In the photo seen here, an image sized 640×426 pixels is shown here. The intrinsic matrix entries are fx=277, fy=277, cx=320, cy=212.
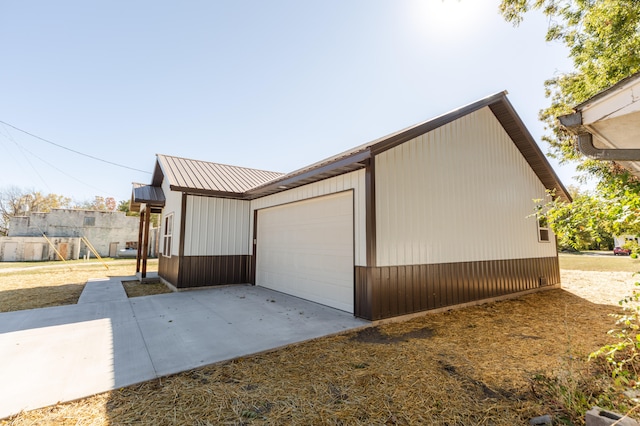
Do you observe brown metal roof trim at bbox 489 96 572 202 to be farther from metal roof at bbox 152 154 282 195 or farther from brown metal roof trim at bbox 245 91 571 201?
metal roof at bbox 152 154 282 195

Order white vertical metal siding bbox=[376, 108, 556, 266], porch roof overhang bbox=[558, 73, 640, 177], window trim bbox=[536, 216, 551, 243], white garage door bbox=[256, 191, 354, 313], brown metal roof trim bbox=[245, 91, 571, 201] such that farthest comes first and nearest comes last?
window trim bbox=[536, 216, 551, 243] < white garage door bbox=[256, 191, 354, 313] < white vertical metal siding bbox=[376, 108, 556, 266] < brown metal roof trim bbox=[245, 91, 571, 201] < porch roof overhang bbox=[558, 73, 640, 177]

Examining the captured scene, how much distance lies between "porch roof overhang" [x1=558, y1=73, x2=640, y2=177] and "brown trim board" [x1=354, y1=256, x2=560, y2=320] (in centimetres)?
328

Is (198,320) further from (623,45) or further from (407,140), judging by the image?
(623,45)

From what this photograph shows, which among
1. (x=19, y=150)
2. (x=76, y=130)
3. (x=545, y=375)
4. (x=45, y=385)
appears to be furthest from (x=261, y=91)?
(x=19, y=150)

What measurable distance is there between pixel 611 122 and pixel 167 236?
1101 cm

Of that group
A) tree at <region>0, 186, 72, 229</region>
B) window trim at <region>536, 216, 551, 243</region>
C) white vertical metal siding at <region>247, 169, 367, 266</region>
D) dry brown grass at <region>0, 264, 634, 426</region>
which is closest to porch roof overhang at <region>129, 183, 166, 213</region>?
white vertical metal siding at <region>247, 169, 367, 266</region>

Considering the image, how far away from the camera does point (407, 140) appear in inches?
212

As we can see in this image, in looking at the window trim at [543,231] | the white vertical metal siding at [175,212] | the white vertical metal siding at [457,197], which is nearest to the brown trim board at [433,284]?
the white vertical metal siding at [457,197]

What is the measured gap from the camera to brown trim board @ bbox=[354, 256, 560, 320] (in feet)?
16.4

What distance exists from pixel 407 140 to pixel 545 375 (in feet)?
13.2

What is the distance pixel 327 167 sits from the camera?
17.6 ft

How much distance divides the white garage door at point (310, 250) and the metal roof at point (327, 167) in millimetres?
692

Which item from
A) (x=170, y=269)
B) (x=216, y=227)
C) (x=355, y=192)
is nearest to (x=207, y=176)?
(x=216, y=227)

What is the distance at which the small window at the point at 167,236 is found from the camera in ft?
31.0
